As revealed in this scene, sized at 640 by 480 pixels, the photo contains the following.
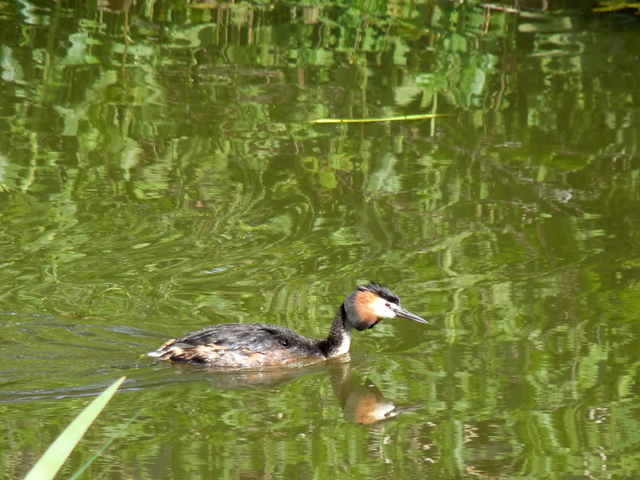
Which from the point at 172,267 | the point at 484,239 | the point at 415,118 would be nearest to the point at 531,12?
the point at 415,118

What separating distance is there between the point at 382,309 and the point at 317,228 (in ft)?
5.18

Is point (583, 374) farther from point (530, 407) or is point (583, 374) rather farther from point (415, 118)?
point (415, 118)

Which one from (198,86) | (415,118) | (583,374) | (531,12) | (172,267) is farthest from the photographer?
(531,12)

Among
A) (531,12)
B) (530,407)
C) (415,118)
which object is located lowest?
(530,407)

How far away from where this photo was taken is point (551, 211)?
28.1 ft

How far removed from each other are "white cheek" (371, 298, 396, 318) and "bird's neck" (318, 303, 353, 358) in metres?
0.20

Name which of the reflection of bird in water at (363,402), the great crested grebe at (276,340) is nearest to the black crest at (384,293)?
the great crested grebe at (276,340)

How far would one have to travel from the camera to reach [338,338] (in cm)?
675

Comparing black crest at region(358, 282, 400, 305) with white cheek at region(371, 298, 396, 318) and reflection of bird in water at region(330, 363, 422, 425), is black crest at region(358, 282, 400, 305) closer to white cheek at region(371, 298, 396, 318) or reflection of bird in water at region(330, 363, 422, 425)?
white cheek at region(371, 298, 396, 318)

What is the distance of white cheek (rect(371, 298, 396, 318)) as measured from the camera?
263 inches

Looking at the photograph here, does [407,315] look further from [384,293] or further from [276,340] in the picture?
[276,340]

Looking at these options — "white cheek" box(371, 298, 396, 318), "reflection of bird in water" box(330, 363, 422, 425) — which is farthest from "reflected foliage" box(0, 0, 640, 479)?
"white cheek" box(371, 298, 396, 318)

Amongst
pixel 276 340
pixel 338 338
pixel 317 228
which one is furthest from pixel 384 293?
pixel 317 228

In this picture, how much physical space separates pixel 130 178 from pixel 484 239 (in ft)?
9.66
